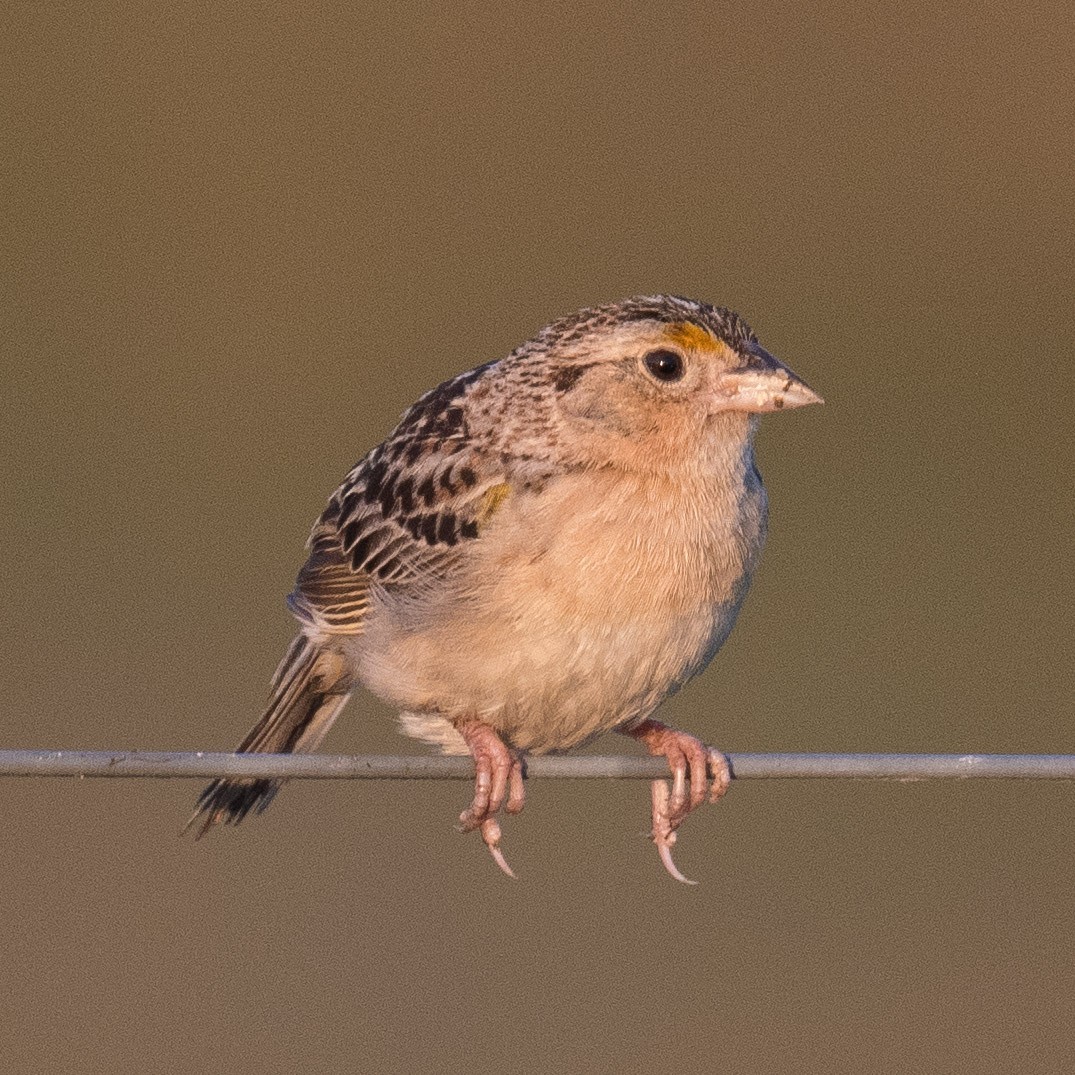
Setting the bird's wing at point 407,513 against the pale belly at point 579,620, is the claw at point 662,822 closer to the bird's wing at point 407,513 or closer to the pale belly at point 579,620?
the pale belly at point 579,620

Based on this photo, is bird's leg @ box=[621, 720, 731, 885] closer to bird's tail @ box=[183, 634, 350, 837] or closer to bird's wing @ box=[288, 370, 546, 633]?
bird's wing @ box=[288, 370, 546, 633]

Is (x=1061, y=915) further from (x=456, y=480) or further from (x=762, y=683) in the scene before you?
(x=456, y=480)

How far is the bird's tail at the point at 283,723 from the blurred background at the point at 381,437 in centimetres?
331

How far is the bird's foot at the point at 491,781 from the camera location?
20.1ft

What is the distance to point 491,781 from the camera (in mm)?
6117

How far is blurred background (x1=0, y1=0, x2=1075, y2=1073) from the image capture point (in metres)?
10.5

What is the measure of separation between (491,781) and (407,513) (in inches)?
31.7

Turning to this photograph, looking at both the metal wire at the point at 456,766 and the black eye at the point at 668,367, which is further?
the black eye at the point at 668,367

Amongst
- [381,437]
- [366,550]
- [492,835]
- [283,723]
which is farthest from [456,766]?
[381,437]

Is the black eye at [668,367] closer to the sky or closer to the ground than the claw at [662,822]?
closer to the sky

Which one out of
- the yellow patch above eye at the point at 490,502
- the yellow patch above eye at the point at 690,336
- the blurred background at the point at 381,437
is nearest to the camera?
the yellow patch above eye at the point at 490,502

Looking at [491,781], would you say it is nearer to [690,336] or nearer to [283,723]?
[283,723]

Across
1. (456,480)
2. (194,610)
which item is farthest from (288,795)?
(456,480)

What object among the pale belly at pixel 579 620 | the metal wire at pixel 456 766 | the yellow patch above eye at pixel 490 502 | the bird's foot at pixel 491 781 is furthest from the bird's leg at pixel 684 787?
the metal wire at pixel 456 766
